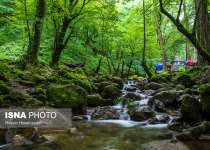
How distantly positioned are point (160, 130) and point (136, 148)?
1.68 meters

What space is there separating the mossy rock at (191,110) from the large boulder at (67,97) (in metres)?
3.25

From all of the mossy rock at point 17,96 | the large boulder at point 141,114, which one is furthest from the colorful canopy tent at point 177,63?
the mossy rock at point 17,96

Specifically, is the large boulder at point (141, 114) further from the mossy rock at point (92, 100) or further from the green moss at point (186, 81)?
the green moss at point (186, 81)

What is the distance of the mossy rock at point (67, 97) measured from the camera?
6.96 metres

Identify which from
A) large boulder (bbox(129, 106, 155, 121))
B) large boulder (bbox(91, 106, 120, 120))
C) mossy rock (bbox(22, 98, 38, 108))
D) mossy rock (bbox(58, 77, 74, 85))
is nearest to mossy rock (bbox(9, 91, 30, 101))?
mossy rock (bbox(22, 98, 38, 108))

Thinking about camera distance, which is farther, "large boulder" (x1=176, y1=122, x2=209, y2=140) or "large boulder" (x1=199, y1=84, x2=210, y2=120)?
"large boulder" (x1=199, y1=84, x2=210, y2=120)

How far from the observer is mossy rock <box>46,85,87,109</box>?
274 inches

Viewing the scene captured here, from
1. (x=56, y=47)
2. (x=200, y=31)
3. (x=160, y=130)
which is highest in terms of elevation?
(x=200, y=31)

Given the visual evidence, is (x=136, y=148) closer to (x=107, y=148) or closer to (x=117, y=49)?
(x=107, y=148)

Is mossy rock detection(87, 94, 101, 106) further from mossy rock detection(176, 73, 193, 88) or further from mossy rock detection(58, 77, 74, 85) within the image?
mossy rock detection(176, 73, 193, 88)

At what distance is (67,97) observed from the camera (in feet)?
23.2

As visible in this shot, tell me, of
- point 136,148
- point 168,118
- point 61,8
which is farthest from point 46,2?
point 136,148

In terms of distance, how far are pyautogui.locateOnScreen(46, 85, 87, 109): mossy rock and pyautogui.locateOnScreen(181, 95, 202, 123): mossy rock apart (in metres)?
3.25

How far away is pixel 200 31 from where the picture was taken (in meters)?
13.3
